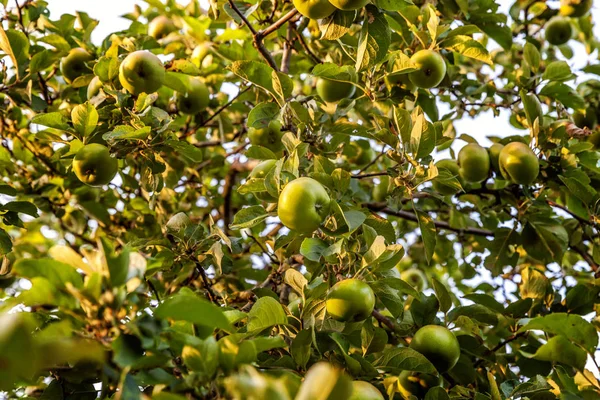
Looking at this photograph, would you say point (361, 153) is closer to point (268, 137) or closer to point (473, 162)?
point (473, 162)

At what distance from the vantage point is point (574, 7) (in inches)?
148

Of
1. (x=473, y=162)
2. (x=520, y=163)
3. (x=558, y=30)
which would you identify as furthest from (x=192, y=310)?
(x=558, y=30)

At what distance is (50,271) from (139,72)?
1.34m

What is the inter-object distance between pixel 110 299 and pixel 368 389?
0.70 m

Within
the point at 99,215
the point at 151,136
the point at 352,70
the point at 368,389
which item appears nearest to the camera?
the point at 368,389

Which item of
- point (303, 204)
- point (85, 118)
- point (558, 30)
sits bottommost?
point (303, 204)

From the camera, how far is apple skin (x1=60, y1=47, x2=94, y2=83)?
9.45ft

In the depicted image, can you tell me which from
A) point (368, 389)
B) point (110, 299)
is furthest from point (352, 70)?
point (110, 299)

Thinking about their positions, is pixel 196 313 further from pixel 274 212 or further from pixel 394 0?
pixel 394 0

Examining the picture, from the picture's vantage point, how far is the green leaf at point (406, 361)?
69.3 inches

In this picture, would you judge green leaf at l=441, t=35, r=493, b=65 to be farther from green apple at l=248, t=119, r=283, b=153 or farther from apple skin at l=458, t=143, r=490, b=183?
green apple at l=248, t=119, r=283, b=153

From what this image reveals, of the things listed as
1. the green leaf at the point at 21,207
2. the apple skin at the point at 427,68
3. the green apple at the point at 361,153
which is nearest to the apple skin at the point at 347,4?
the apple skin at the point at 427,68

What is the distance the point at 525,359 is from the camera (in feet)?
8.16

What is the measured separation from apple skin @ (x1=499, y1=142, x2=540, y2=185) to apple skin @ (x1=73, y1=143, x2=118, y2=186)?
5.53ft
